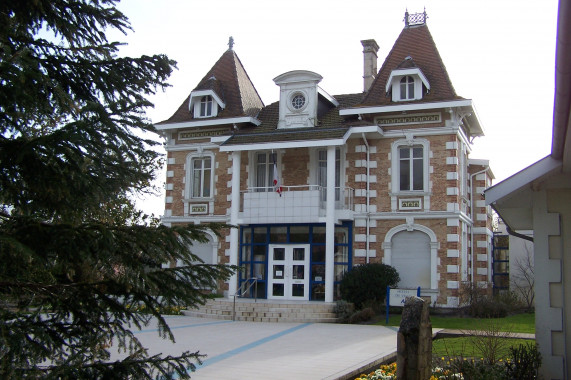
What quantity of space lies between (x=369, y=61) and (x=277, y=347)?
1797cm

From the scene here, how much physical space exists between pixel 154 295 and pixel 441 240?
1934cm

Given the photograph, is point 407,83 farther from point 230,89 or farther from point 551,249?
point 551,249

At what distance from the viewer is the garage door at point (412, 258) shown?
76.9ft

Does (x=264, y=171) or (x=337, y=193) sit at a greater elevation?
(x=264, y=171)

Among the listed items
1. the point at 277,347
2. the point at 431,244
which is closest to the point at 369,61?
the point at 431,244

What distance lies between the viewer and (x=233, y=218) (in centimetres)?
2505

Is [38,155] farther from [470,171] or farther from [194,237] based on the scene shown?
[470,171]

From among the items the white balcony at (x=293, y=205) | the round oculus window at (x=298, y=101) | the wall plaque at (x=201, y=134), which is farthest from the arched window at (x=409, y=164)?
the wall plaque at (x=201, y=134)

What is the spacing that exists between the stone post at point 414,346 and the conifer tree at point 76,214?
455 cm

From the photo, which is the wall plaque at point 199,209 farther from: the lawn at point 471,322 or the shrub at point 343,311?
the lawn at point 471,322

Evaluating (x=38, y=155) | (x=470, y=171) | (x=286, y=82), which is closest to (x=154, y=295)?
(x=38, y=155)

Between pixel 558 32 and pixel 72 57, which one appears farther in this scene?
pixel 72 57

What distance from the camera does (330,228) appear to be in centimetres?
2331

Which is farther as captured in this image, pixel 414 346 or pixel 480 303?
pixel 480 303
